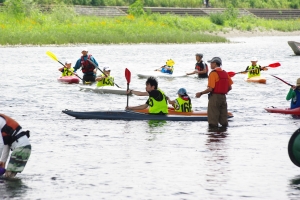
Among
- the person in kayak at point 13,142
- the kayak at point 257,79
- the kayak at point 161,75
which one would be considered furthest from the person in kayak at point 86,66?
the person in kayak at point 13,142

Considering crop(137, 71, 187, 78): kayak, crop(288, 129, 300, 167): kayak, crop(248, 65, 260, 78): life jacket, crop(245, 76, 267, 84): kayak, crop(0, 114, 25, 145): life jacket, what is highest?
crop(0, 114, 25, 145): life jacket

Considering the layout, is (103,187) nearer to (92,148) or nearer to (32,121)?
(92,148)

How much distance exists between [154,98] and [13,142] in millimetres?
6958

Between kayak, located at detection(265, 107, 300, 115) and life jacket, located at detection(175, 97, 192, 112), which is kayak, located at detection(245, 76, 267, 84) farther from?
life jacket, located at detection(175, 97, 192, 112)

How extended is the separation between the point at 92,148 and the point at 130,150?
26.4 inches

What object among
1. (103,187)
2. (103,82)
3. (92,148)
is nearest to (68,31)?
(103,82)

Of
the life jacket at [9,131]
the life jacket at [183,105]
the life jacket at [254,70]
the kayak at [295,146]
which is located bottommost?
the life jacket at [254,70]

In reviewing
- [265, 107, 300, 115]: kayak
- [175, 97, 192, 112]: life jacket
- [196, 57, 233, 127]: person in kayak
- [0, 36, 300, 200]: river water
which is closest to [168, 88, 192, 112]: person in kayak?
[175, 97, 192, 112]: life jacket

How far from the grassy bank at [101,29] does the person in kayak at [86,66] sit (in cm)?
2602

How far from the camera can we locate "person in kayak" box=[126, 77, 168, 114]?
1731cm

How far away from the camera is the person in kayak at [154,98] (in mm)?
17312

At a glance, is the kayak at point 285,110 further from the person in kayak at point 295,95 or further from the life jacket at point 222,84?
the life jacket at point 222,84

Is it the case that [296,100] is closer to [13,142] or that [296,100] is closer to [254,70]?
[13,142]

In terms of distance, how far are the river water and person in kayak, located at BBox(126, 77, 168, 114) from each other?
1.01ft
